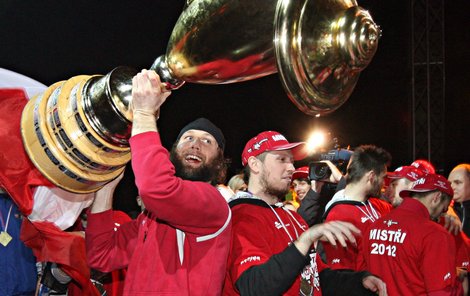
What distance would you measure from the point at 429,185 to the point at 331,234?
6.51 ft

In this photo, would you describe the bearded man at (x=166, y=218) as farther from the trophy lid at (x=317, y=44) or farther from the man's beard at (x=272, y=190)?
the trophy lid at (x=317, y=44)

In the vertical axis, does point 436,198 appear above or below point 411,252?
above

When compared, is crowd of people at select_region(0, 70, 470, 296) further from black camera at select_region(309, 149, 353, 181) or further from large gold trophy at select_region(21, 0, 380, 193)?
black camera at select_region(309, 149, 353, 181)

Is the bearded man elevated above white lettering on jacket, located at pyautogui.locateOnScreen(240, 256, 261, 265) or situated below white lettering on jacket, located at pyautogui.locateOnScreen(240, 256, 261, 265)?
above

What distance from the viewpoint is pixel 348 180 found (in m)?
3.88

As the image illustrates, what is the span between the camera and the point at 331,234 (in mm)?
1756

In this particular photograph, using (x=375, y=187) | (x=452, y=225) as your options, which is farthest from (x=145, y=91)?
(x=452, y=225)

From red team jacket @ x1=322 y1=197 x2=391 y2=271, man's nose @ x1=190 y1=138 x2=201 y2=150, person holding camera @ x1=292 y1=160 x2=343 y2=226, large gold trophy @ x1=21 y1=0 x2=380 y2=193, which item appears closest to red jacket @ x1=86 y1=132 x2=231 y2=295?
large gold trophy @ x1=21 y1=0 x2=380 y2=193

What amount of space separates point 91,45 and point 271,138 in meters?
3.73

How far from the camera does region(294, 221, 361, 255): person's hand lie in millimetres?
1726

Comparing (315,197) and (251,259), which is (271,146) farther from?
(315,197)

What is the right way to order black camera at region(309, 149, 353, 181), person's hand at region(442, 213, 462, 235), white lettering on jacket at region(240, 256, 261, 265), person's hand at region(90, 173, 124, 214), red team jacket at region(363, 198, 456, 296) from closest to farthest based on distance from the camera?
1. white lettering on jacket at region(240, 256, 261, 265)
2. person's hand at region(90, 173, 124, 214)
3. red team jacket at region(363, 198, 456, 296)
4. person's hand at region(442, 213, 462, 235)
5. black camera at region(309, 149, 353, 181)

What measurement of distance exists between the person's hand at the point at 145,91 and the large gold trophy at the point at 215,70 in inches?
1.0

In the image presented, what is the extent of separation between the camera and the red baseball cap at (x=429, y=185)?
3.49 m
